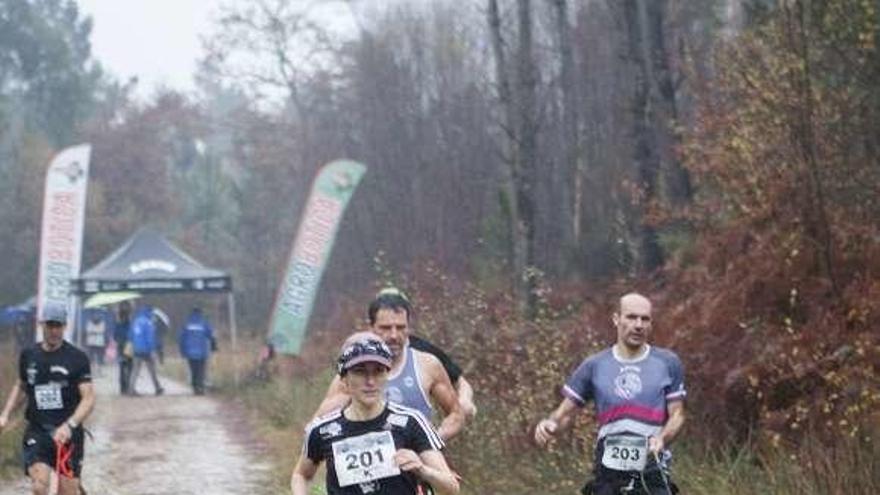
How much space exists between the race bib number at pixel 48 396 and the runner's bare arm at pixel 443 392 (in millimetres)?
4203

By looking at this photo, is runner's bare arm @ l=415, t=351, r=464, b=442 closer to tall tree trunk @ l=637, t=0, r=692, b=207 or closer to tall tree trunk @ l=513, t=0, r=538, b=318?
tall tree trunk @ l=637, t=0, r=692, b=207

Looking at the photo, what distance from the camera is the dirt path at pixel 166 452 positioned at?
1548cm

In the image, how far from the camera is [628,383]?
889cm

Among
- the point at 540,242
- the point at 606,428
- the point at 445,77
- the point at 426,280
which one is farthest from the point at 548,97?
the point at 606,428

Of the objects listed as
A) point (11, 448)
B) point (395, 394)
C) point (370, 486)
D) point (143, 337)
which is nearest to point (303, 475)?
point (370, 486)

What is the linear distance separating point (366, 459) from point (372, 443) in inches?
2.8

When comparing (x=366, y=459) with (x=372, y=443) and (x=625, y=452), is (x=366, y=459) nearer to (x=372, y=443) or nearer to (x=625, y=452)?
(x=372, y=443)

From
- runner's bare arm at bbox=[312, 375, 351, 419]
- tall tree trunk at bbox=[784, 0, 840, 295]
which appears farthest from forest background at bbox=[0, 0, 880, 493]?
runner's bare arm at bbox=[312, 375, 351, 419]

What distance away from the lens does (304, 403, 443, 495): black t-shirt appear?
19.5ft

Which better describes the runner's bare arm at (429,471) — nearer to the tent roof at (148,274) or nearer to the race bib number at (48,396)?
the race bib number at (48,396)

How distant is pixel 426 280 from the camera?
20.1 metres

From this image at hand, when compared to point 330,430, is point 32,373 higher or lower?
higher

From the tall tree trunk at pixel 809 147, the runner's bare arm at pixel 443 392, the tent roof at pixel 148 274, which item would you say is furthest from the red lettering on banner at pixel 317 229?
the runner's bare arm at pixel 443 392

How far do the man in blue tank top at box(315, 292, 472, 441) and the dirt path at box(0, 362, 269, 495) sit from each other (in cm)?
697
